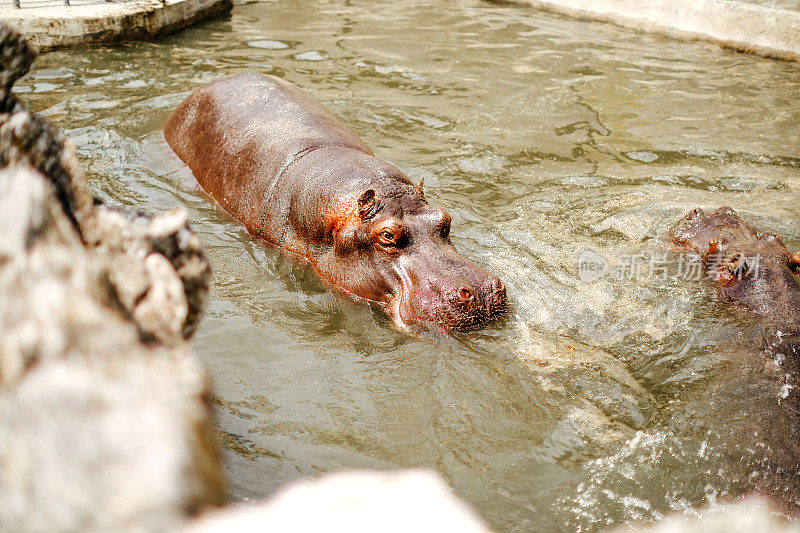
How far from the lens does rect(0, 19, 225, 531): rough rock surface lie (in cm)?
104

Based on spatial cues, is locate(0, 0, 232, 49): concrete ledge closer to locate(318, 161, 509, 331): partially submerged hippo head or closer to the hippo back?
the hippo back

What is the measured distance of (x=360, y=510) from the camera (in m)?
1.30

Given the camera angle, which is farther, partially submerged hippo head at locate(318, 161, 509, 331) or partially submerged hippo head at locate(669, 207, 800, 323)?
partially submerged hippo head at locate(669, 207, 800, 323)

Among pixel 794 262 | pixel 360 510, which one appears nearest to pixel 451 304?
pixel 794 262

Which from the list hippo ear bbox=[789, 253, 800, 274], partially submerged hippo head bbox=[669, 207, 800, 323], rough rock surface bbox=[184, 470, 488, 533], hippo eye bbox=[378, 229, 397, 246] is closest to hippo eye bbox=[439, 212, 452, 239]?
hippo eye bbox=[378, 229, 397, 246]

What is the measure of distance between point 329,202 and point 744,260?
2793 mm

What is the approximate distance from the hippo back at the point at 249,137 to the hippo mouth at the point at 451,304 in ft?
4.66

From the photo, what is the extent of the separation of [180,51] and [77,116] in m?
2.67

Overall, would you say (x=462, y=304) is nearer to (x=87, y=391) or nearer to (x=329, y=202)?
(x=329, y=202)

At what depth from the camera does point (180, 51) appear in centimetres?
914

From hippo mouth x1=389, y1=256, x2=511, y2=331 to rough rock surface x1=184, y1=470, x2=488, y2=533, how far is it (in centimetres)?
249

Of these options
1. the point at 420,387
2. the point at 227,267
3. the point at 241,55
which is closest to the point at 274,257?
the point at 227,267

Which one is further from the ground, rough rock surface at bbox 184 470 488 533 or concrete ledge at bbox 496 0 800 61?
concrete ledge at bbox 496 0 800 61

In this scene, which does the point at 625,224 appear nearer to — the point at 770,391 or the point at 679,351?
the point at 679,351
